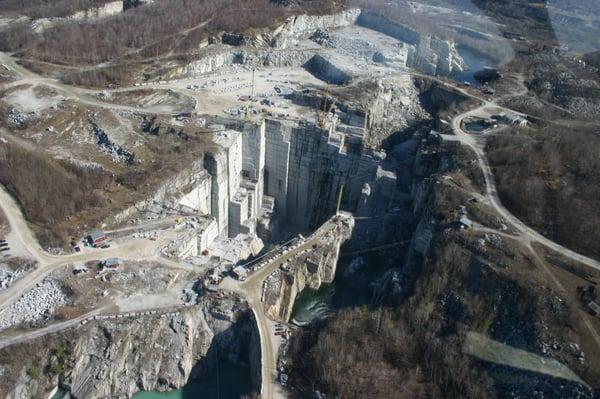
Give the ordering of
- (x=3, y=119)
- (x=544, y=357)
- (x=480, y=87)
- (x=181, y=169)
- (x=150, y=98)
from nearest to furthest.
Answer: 1. (x=544, y=357)
2. (x=181, y=169)
3. (x=3, y=119)
4. (x=150, y=98)
5. (x=480, y=87)

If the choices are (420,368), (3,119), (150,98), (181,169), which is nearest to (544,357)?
(420,368)

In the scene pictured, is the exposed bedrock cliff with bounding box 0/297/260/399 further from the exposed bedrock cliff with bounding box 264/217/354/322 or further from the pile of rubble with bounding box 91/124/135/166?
the pile of rubble with bounding box 91/124/135/166

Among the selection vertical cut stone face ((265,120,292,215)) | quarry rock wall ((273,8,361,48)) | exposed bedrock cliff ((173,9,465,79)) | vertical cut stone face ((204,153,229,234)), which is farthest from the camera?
quarry rock wall ((273,8,361,48))

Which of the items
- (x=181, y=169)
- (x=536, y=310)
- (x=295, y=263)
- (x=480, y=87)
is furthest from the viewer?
(x=480, y=87)

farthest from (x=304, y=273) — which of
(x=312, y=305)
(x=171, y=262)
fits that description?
(x=171, y=262)

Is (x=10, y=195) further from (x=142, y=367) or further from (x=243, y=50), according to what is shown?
(x=243, y=50)

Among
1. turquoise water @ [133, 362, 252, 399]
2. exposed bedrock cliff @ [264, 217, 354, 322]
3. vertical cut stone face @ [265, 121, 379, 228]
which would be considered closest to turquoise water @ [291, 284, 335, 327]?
exposed bedrock cliff @ [264, 217, 354, 322]
